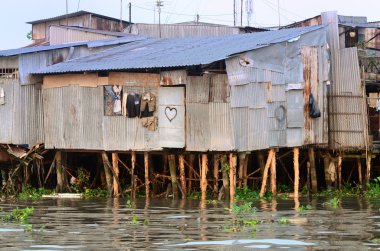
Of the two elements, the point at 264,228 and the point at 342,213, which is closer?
the point at 264,228

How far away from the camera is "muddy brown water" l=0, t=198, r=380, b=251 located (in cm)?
1514

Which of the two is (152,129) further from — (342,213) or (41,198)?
(342,213)

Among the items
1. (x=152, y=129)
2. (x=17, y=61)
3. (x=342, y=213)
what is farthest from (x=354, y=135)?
(x=17, y=61)

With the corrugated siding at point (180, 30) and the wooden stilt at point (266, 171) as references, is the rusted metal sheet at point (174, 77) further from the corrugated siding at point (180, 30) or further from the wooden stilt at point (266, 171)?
the corrugated siding at point (180, 30)

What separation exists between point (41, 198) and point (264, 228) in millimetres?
12236

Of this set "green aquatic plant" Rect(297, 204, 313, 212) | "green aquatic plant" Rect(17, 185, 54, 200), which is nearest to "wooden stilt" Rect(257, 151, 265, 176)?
"green aquatic plant" Rect(297, 204, 313, 212)

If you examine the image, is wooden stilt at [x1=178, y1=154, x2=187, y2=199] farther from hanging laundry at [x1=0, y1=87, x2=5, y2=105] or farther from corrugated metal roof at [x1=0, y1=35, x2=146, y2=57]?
hanging laundry at [x1=0, y1=87, x2=5, y2=105]

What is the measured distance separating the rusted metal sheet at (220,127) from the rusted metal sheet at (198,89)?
1.02ft

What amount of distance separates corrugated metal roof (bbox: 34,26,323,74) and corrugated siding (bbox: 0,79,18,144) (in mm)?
1329

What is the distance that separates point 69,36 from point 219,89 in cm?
1218

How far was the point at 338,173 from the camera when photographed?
28328 mm

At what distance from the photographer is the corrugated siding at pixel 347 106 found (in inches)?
1103

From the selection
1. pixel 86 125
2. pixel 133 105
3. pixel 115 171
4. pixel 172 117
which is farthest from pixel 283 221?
pixel 86 125

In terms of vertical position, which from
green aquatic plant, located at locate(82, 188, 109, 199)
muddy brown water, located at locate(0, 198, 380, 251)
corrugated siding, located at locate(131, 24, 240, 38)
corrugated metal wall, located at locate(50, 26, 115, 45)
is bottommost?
muddy brown water, located at locate(0, 198, 380, 251)
